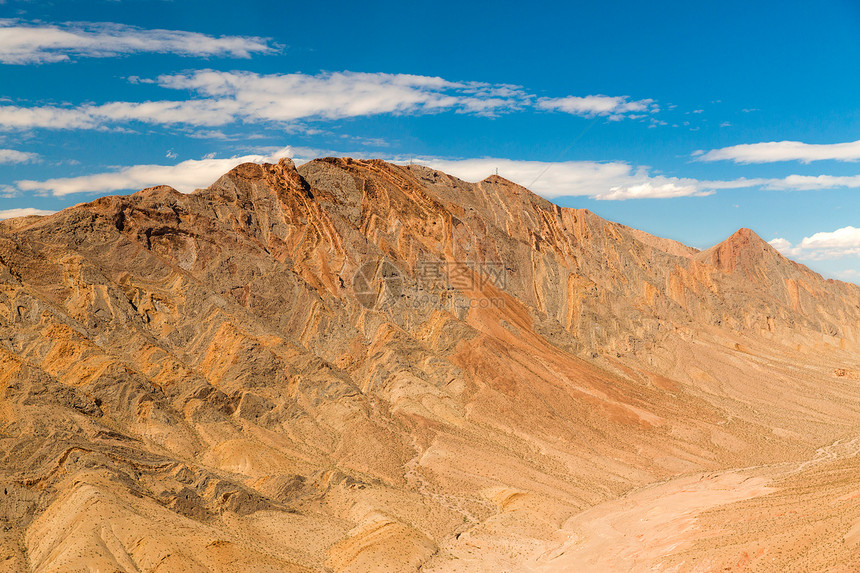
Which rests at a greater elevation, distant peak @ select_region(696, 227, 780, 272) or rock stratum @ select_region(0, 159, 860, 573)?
distant peak @ select_region(696, 227, 780, 272)

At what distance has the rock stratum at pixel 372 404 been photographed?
40.8m

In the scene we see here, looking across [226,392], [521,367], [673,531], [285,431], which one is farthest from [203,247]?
[673,531]

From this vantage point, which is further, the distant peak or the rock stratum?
the distant peak

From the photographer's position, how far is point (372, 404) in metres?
63.3

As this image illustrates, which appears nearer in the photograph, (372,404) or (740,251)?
(372,404)

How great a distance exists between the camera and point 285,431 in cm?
5984

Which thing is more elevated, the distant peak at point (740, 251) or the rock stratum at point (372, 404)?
the distant peak at point (740, 251)

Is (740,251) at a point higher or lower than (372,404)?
higher

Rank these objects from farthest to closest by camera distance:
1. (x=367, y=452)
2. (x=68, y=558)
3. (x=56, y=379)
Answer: (x=367, y=452) → (x=56, y=379) → (x=68, y=558)

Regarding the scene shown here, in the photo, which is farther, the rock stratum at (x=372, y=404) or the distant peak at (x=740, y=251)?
the distant peak at (x=740, y=251)

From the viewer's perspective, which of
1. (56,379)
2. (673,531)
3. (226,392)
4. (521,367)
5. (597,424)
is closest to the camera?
(673,531)

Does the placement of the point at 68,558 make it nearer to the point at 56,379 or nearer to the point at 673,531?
the point at 56,379

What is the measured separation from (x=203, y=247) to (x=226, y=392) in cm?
1986

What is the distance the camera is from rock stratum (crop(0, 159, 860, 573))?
40.8 m
